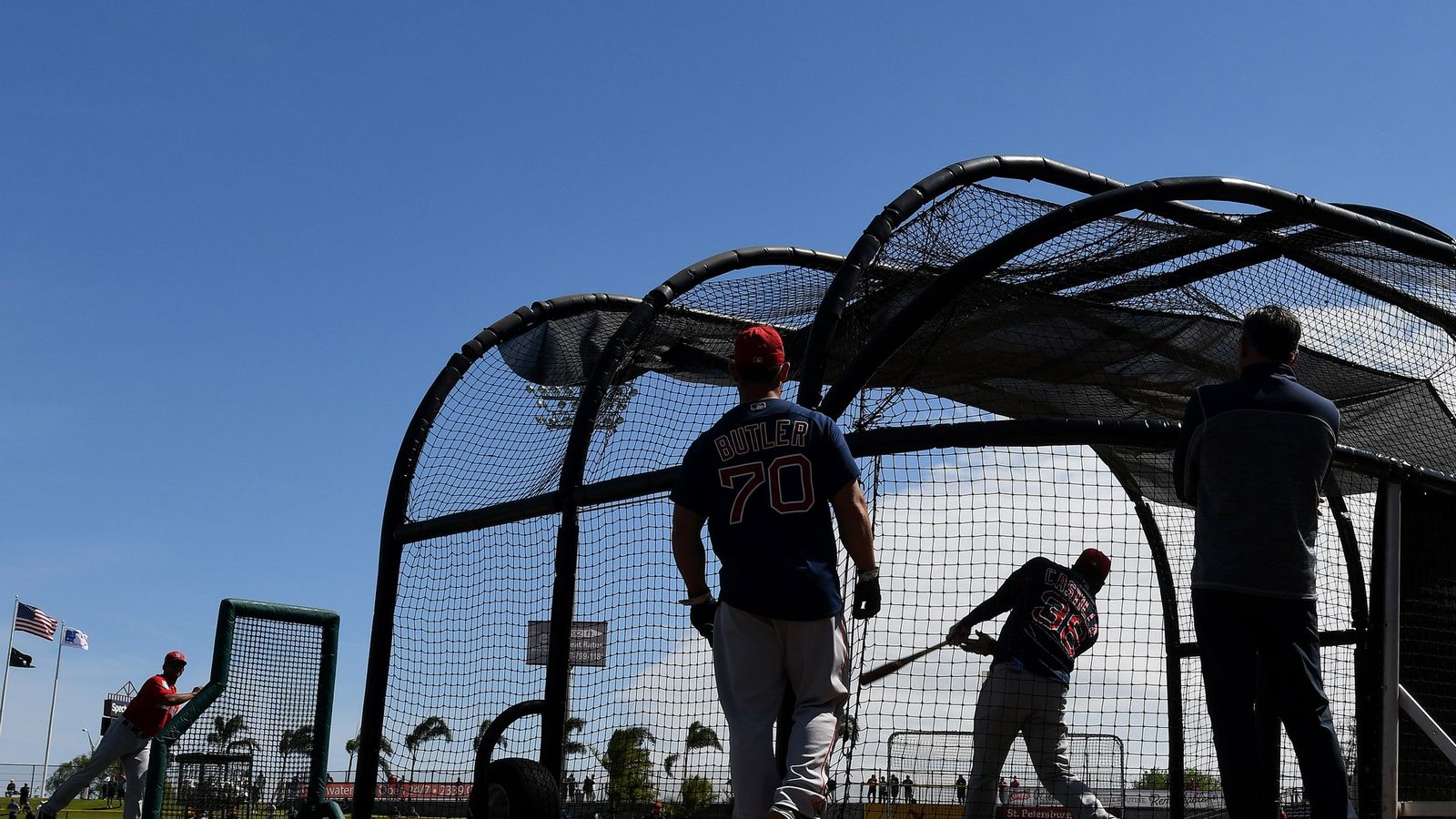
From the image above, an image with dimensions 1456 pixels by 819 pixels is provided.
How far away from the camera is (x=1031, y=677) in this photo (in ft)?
18.5

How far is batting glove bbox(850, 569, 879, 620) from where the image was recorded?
159 inches

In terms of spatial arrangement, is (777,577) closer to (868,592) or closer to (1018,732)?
(868,592)

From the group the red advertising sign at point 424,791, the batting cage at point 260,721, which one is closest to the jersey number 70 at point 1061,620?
the red advertising sign at point 424,791

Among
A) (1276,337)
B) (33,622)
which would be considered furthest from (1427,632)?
(33,622)

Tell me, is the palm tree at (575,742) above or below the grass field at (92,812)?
above

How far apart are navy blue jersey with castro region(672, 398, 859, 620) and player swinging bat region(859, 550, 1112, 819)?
5.86 ft

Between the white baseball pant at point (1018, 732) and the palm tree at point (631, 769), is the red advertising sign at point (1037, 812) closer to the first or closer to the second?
the white baseball pant at point (1018, 732)

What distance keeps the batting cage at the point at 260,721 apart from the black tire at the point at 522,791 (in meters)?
2.91

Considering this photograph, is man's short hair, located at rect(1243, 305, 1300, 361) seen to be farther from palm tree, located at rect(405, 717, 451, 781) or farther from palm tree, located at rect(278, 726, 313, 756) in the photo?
palm tree, located at rect(278, 726, 313, 756)

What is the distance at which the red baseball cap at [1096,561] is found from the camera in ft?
19.8

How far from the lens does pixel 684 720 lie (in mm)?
5699

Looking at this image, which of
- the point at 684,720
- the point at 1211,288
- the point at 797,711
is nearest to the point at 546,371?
the point at 684,720

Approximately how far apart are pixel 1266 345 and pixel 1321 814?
4.62 ft

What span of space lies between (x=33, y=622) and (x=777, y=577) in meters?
43.6
